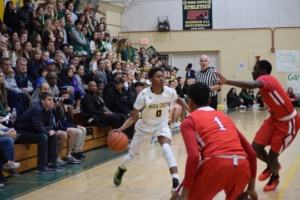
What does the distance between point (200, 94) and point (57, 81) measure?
27.7 feet

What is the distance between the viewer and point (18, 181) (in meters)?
8.62

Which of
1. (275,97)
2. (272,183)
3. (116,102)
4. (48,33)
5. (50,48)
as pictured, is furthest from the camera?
(48,33)

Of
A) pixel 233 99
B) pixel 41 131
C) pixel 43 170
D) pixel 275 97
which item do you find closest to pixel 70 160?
pixel 43 170

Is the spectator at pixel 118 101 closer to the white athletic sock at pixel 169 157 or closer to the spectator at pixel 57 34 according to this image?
the spectator at pixel 57 34

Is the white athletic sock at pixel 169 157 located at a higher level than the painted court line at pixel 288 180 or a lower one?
higher

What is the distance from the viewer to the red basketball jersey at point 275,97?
6852 mm

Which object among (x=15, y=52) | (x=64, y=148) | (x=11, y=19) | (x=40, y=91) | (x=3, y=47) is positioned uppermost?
(x=11, y=19)

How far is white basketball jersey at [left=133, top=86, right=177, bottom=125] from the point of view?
762 centimetres

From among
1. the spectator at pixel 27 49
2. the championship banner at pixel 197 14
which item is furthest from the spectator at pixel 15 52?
the championship banner at pixel 197 14

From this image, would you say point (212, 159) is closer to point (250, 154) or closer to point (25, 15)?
point (250, 154)

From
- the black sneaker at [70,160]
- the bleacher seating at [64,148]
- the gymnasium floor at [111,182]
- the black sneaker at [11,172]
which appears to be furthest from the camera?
the black sneaker at [70,160]

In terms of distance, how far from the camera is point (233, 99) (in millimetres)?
26562

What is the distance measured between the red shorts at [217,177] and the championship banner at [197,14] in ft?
79.7

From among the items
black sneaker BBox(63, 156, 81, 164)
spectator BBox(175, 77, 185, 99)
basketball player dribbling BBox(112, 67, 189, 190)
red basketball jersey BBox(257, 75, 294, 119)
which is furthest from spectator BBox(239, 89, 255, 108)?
red basketball jersey BBox(257, 75, 294, 119)
